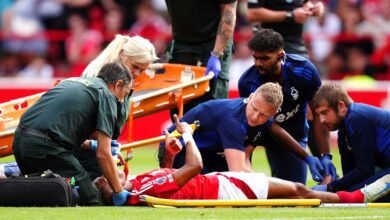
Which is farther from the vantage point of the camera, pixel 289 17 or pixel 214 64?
pixel 289 17

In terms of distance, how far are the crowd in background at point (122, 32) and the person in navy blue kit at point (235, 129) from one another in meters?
9.13

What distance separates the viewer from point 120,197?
9594mm

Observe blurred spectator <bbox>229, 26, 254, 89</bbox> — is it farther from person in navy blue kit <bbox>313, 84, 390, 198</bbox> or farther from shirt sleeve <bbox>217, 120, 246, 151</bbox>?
shirt sleeve <bbox>217, 120, 246, 151</bbox>

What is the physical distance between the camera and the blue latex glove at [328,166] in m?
10.8

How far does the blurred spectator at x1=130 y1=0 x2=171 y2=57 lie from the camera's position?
66.0 ft

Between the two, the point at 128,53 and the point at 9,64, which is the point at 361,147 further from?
the point at 9,64

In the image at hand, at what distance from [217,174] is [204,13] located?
2.49 m

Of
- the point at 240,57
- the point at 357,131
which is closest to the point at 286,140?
the point at 357,131

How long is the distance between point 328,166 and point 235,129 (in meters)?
1.18

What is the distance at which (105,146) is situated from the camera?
31.0 feet

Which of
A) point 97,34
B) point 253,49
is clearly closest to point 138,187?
point 253,49

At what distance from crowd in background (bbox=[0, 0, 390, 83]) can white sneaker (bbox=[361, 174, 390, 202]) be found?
9930 millimetres

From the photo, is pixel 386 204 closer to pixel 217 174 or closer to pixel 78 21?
pixel 217 174

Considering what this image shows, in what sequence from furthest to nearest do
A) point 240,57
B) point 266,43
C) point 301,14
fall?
point 240,57 < point 301,14 < point 266,43
